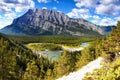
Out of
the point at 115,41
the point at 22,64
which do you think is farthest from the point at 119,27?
the point at 22,64

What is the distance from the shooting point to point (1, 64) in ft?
207

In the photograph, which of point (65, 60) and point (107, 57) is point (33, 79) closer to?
point (65, 60)

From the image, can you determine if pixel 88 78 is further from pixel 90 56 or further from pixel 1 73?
pixel 90 56

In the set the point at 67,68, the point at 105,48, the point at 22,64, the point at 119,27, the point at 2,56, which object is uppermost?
the point at 119,27

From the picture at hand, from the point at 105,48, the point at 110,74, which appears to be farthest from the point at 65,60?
the point at 110,74

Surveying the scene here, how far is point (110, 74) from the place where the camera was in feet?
49.5

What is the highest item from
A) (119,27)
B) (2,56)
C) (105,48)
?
(119,27)

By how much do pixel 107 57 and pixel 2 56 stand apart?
32502 millimetres

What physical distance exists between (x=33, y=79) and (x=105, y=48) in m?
37.9

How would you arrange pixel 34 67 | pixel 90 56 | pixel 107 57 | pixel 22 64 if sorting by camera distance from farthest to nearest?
pixel 22 64 < pixel 90 56 < pixel 34 67 < pixel 107 57

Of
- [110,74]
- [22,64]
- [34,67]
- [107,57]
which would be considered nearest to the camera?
[110,74]

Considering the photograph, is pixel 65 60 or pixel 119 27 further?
pixel 65 60

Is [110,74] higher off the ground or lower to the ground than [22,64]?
higher

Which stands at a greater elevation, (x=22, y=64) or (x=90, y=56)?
(x=90, y=56)
